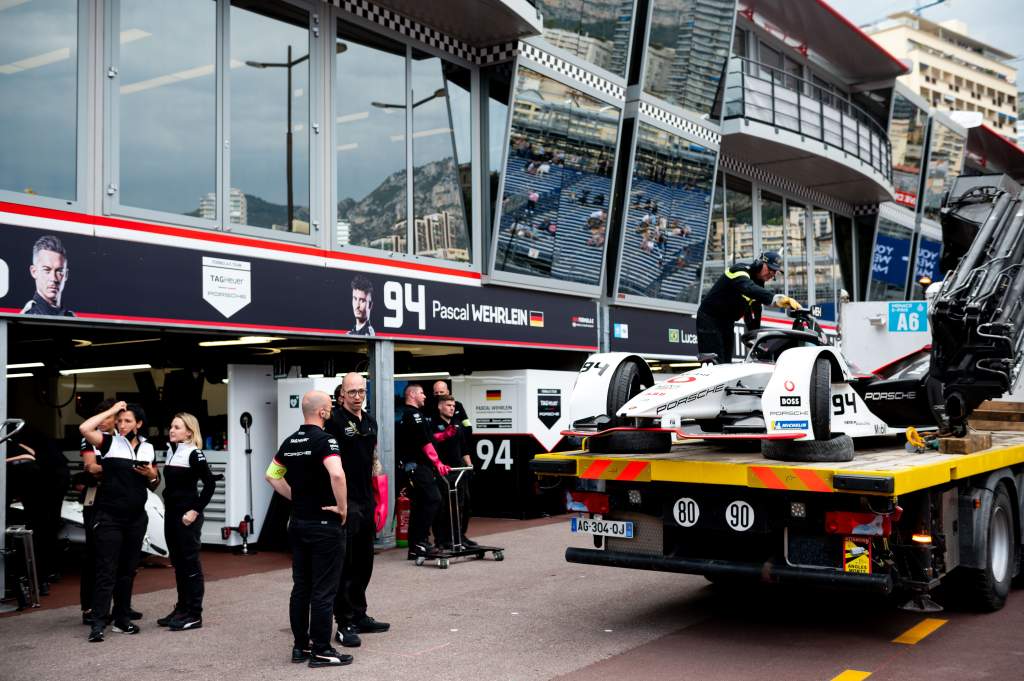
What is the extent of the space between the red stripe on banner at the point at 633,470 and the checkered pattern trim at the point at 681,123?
10.8 meters

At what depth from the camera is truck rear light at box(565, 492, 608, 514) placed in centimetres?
749

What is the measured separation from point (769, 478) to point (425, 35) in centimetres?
879

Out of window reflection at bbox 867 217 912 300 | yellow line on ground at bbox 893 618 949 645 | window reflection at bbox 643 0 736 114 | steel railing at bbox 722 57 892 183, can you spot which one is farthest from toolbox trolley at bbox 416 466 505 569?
window reflection at bbox 867 217 912 300

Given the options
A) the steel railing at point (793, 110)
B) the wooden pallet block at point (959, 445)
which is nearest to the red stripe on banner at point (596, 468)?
the wooden pallet block at point (959, 445)

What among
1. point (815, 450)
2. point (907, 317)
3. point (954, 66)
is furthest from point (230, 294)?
point (954, 66)

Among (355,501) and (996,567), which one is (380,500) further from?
(996,567)

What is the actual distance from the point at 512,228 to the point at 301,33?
163 inches

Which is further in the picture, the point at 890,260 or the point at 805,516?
the point at 890,260

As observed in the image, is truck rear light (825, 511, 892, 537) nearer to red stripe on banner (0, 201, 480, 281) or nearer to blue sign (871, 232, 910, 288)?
red stripe on banner (0, 201, 480, 281)

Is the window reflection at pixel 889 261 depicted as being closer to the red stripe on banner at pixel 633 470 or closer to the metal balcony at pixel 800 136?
the metal balcony at pixel 800 136

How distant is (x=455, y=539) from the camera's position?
11070mm

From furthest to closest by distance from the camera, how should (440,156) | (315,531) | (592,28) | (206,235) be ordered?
(592,28) → (440,156) → (206,235) → (315,531)

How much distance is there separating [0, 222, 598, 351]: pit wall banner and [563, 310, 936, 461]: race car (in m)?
4.03

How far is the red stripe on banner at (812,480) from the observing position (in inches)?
248
